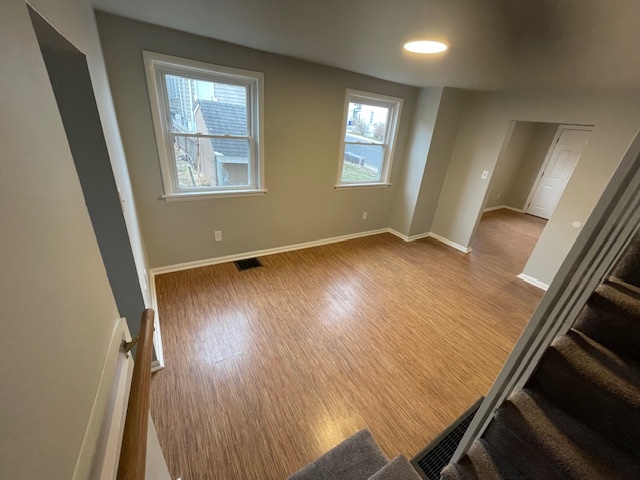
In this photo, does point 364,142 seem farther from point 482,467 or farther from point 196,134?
point 482,467

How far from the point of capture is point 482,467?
3.36ft

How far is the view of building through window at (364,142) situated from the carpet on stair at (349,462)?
307 centimetres

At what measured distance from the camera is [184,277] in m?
2.79

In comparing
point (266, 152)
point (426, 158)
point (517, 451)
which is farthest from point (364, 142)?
point (517, 451)

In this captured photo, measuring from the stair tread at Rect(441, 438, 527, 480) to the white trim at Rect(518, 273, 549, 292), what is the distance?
2978 millimetres

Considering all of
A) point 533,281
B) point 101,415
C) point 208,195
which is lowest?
point 533,281

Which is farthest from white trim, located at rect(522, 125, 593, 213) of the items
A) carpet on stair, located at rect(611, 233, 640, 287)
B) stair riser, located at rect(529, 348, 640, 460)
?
stair riser, located at rect(529, 348, 640, 460)

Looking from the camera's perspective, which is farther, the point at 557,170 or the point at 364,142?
the point at 557,170

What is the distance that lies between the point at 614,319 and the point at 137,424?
5.38 ft

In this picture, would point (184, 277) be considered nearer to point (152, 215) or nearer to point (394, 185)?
point (152, 215)

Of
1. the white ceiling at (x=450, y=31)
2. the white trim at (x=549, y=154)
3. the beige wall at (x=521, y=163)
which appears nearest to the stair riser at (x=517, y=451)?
the white ceiling at (x=450, y=31)

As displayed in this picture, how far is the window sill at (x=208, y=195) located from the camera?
8.41 feet

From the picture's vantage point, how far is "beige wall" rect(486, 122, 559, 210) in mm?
5633

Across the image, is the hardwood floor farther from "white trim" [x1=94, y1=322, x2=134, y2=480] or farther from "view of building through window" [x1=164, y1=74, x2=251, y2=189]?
"view of building through window" [x1=164, y1=74, x2=251, y2=189]
